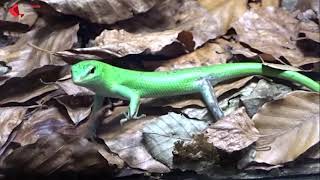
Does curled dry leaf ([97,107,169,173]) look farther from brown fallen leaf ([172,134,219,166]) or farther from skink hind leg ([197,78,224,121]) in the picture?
skink hind leg ([197,78,224,121])

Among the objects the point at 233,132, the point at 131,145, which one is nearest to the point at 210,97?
the point at 233,132

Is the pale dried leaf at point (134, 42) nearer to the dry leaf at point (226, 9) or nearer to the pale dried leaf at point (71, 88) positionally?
the pale dried leaf at point (71, 88)

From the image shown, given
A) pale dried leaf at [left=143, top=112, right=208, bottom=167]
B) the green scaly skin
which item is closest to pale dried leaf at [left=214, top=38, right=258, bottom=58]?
the green scaly skin

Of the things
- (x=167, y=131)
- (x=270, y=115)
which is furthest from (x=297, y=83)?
(x=167, y=131)

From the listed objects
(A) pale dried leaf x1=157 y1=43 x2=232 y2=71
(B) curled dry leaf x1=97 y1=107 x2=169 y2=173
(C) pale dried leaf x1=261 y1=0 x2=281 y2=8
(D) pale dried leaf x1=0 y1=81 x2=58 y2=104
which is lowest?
(D) pale dried leaf x1=0 y1=81 x2=58 y2=104

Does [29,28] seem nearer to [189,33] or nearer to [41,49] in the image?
[41,49]
